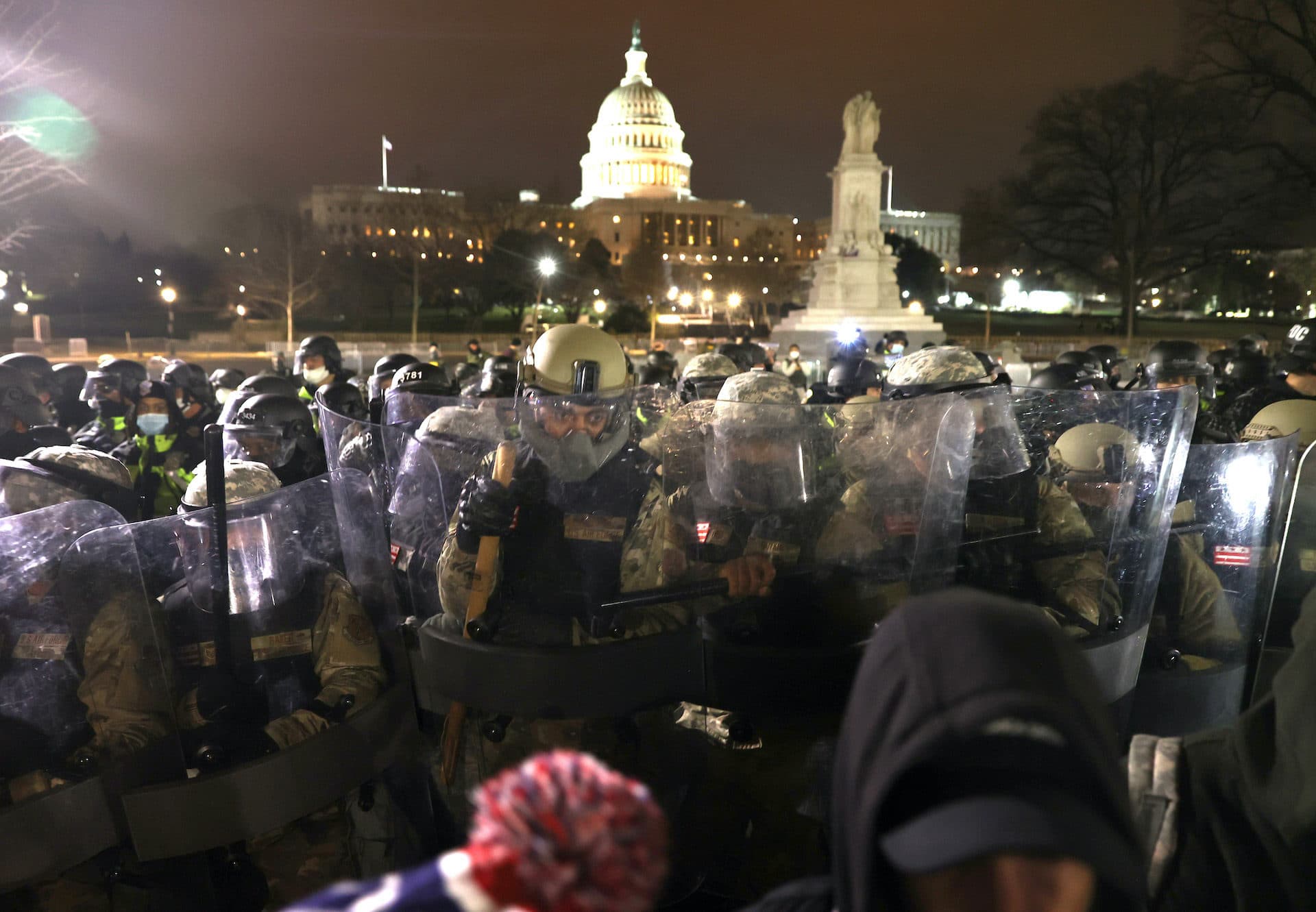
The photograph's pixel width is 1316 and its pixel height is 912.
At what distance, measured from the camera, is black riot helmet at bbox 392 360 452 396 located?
583cm

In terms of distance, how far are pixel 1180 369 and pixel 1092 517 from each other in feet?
17.3

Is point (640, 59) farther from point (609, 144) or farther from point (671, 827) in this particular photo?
point (671, 827)

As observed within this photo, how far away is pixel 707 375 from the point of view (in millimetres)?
6422

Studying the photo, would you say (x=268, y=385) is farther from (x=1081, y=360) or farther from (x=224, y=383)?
(x=1081, y=360)

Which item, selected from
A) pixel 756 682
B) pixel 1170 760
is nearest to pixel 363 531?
pixel 756 682

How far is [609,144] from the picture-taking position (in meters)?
101

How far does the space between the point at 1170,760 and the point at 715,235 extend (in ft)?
334

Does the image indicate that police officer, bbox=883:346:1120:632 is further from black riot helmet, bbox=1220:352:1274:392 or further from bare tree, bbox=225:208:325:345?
bare tree, bbox=225:208:325:345

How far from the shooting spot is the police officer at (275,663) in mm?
2564

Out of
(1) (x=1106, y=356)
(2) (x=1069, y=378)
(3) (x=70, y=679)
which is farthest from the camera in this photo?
(1) (x=1106, y=356)

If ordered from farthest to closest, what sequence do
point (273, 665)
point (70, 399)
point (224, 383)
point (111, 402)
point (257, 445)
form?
point (224, 383), point (70, 399), point (111, 402), point (257, 445), point (273, 665)

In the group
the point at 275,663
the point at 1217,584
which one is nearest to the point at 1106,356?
the point at 1217,584

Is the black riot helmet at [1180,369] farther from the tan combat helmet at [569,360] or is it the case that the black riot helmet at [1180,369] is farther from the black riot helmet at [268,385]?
the black riot helmet at [268,385]

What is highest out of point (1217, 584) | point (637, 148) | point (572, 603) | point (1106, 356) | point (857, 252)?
point (637, 148)
